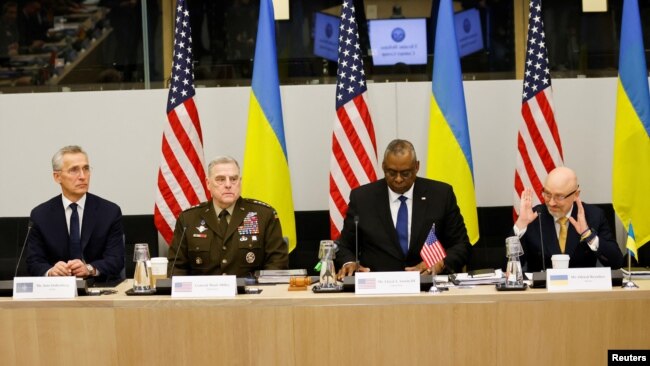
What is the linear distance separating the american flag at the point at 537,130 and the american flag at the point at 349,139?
933mm

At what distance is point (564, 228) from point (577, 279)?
838 millimetres

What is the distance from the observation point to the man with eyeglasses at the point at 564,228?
5074 millimetres

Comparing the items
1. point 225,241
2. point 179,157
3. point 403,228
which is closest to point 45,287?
point 225,241

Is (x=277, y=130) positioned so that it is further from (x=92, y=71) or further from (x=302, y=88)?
(x=92, y=71)

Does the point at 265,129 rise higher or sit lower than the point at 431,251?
higher

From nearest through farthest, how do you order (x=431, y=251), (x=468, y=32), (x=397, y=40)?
(x=431, y=251) < (x=397, y=40) < (x=468, y=32)

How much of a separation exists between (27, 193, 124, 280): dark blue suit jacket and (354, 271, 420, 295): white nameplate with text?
60.2 inches

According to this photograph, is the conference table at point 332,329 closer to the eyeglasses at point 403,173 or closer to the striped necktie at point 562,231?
the striped necktie at point 562,231

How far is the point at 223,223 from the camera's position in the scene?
214 inches

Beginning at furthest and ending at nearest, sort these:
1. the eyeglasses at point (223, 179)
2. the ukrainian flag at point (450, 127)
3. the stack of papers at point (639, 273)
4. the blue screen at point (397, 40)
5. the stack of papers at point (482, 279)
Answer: the blue screen at point (397, 40) < the ukrainian flag at point (450, 127) < the eyeglasses at point (223, 179) < the stack of papers at point (639, 273) < the stack of papers at point (482, 279)

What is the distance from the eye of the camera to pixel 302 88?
23.7 feet

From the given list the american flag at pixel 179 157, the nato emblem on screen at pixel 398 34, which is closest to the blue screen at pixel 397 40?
the nato emblem on screen at pixel 398 34

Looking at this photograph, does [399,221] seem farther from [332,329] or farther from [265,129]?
[265,129]

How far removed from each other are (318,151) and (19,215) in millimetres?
2092
